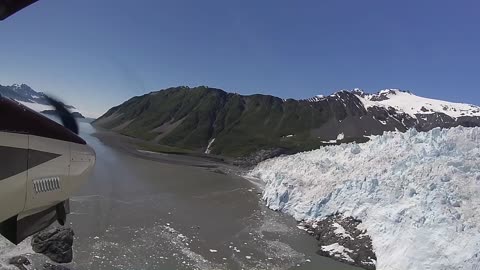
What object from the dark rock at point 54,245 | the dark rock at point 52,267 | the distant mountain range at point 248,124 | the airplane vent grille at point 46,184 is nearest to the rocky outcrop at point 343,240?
the dark rock at point 54,245

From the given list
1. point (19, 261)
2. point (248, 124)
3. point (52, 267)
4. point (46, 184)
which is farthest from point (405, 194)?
point (248, 124)

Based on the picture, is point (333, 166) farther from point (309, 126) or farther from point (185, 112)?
point (185, 112)

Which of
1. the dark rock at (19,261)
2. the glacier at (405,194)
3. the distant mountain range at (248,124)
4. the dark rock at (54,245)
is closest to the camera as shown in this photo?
the dark rock at (19,261)

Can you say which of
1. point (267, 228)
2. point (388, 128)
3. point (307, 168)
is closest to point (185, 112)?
point (388, 128)

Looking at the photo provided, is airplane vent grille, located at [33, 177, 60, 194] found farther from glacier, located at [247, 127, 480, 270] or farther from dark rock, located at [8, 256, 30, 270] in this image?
glacier, located at [247, 127, 480, 270]

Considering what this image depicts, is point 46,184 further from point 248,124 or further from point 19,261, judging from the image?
point 248,124

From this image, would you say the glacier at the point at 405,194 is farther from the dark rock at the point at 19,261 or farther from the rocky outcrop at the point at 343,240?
the dark rock at the point at 19,261
